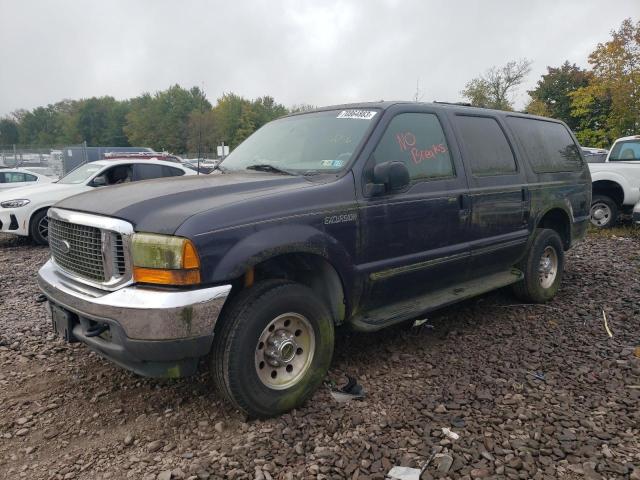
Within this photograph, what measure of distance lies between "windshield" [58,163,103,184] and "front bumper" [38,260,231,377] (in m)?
7.20

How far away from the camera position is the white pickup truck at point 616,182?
9328 millimetres

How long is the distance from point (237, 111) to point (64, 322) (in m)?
73.0

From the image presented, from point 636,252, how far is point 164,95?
87821mm

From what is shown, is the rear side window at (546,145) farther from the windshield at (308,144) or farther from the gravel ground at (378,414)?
the windshield at (308,144)

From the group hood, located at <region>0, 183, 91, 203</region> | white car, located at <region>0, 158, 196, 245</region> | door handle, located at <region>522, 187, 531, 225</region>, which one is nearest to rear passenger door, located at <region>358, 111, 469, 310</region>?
door handle, located at <region>522, 187, 531, 225</region>

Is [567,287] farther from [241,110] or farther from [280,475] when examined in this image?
[241,110]

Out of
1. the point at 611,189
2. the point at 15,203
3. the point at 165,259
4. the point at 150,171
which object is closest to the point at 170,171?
the point at 150,171

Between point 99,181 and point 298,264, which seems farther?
point 99,181

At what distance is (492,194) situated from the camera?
4.19m

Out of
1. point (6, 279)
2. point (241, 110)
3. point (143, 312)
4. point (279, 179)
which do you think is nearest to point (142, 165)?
point (6, 279)

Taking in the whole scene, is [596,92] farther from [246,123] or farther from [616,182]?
[246,123]

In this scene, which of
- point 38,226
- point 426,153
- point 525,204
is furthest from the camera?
point 38,226

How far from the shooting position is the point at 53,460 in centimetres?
261

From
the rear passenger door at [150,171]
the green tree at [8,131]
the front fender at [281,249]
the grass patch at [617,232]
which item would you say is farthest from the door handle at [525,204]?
the green tree at [8,131]
